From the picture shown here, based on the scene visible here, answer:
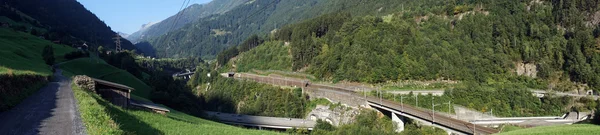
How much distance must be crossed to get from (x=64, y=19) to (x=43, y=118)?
175700mm

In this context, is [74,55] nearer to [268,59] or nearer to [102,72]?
[102,72]

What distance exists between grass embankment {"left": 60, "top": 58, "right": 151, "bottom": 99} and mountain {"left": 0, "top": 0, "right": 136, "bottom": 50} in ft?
143

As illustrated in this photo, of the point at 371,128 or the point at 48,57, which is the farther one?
the point at 48,57

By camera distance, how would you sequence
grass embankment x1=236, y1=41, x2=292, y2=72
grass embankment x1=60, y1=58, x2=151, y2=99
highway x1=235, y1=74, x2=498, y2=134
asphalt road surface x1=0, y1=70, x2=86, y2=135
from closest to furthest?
1. asphalt road surface x1=0, y1=70, x2=86, y2=135
2. highway x1=235, y1=74, x2=498, y2=134
3. grass embankment x1=60, y1=58, x2=151, y2=99
4. grass embankment x1=236, y1=41, x2=292, y2=72

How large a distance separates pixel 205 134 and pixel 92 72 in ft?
132

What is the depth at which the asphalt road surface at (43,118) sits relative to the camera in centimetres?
1055

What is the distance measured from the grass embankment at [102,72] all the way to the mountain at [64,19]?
43441 millimetres

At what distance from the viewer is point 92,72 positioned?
163 ft

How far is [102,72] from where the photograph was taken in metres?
49.7

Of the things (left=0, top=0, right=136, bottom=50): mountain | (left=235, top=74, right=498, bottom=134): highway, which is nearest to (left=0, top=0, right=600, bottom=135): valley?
(left=235, top=74, right=498, bottom=134): highway

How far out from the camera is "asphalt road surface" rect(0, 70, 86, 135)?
34.6 ft

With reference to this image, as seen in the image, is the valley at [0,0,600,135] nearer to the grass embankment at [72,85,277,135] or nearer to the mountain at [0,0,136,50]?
the grass embankment at [72,85,277,135]

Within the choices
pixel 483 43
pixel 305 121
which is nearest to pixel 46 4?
pixel 305 121

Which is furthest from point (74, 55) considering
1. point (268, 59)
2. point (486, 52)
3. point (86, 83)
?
point (486, 52)
